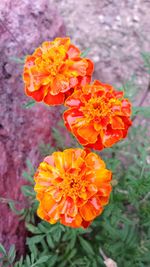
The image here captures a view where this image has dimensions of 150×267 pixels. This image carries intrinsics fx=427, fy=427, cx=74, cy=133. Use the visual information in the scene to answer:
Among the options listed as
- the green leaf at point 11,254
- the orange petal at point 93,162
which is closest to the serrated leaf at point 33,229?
the green leaf at point 11,254

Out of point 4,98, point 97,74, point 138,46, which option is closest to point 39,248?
point 4,98

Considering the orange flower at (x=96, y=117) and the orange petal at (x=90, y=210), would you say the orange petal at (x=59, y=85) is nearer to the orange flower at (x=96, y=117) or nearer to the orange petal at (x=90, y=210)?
the orange flower at (x=96, y=117)

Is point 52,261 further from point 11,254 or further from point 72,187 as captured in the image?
point 72,187

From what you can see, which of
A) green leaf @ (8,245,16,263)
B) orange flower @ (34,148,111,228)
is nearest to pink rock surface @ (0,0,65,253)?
green leaf @ (8,245,16,263)

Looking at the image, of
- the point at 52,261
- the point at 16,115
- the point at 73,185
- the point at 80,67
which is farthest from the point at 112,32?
the point at 73,185

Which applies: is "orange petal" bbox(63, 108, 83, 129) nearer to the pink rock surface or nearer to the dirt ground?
the pink rock surface

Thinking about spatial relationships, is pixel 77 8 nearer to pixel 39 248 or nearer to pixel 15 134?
pixel 15 134
